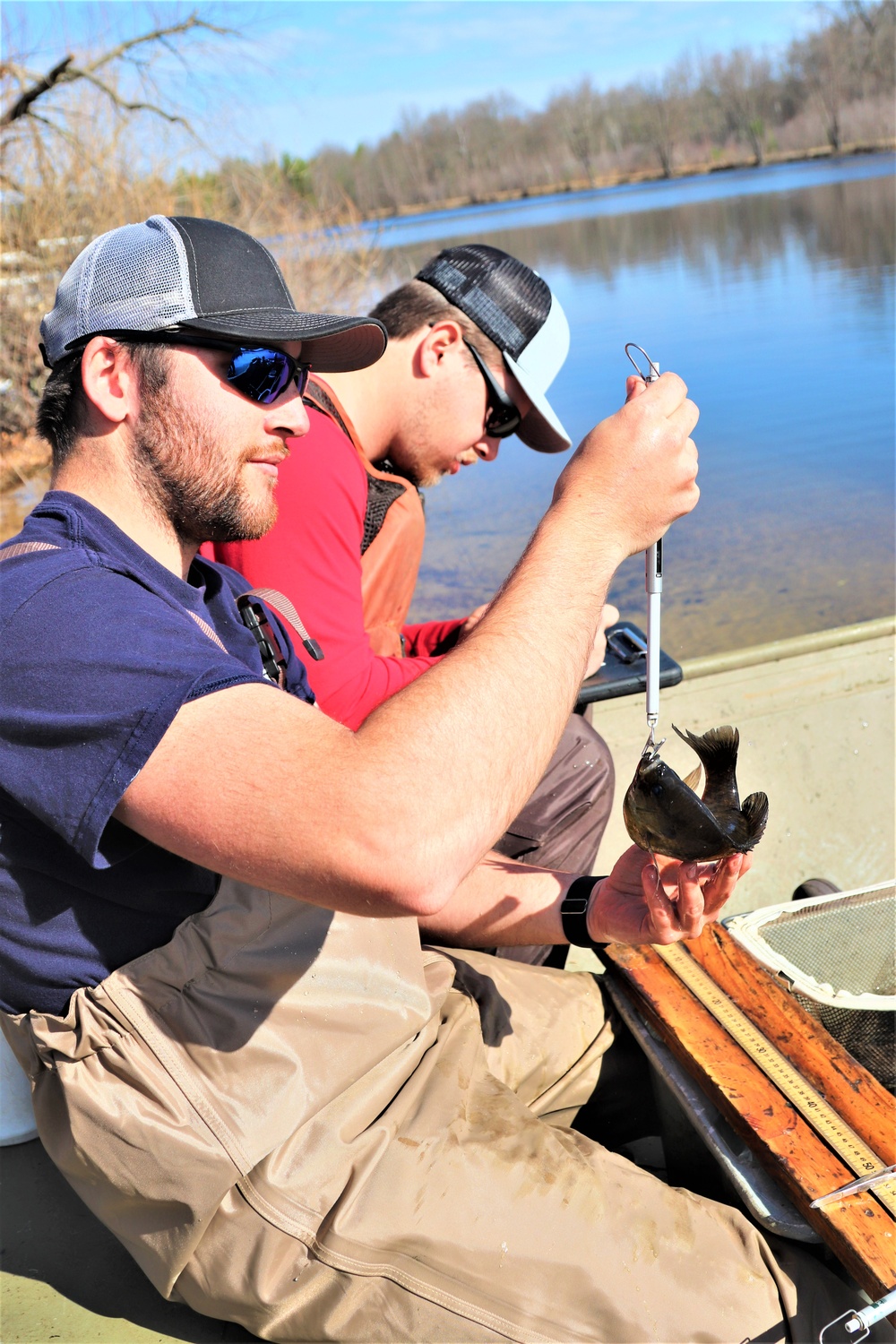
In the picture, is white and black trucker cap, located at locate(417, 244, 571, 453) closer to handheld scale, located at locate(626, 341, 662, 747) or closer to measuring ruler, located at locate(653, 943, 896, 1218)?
handheld scale, located at locate(626, 341, 662, 747)

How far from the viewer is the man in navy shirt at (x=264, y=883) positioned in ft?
4.32

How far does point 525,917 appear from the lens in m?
2.33

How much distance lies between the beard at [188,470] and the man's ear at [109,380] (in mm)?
23

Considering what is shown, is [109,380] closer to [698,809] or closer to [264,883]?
[264,883]

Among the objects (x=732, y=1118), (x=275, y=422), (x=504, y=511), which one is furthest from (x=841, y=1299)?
(x=504, y=511)

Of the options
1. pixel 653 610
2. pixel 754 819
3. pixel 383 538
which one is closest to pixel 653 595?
pixel 653 610

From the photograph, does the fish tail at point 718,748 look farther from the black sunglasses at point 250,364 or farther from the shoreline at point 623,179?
the shoreline at point 623,179

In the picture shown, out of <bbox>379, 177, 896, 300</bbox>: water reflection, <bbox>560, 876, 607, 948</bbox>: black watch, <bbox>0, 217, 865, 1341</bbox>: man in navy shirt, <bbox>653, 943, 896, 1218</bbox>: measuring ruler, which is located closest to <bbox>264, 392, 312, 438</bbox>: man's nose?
<bbox>0, 217, 865, 1341</bbox>: man in navy shirt

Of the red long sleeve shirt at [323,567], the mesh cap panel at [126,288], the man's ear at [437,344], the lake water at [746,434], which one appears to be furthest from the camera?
the lake water at [746,434]

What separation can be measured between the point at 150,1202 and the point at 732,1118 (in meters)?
1.02

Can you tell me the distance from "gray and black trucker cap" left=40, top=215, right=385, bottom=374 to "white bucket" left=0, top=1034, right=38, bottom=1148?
130 centimetres

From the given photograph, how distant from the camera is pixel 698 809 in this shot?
1.60m

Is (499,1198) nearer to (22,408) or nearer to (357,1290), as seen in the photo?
(357,1290)

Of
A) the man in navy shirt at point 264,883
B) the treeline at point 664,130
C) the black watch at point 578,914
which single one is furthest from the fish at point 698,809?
the treeline at point 664,130
